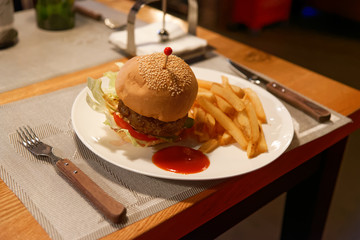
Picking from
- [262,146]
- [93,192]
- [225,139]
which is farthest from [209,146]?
[93,192]

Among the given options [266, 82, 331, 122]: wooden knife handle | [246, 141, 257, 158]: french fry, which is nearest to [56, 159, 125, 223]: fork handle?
[246, 141, 257, 158]: french fry

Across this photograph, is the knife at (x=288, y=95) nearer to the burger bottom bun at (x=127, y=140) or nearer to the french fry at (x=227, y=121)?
the french fry at (x=227, y=121)

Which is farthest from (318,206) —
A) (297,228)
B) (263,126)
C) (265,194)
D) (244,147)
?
(244,147)

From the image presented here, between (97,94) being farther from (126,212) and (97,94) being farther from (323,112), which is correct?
(323,112)

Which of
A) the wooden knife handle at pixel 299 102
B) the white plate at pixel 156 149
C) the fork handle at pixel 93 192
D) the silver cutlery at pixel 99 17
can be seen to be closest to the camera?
the fork handle at pixel 93 192

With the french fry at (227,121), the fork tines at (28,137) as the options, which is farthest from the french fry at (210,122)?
the fork tines at (28,137)

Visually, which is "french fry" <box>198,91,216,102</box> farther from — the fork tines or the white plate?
the fork tines

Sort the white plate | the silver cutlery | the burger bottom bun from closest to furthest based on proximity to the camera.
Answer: the white plate, the burger bottom bun, the silver cutlery

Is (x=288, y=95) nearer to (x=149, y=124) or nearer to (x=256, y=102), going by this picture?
(x=256, y=102)
